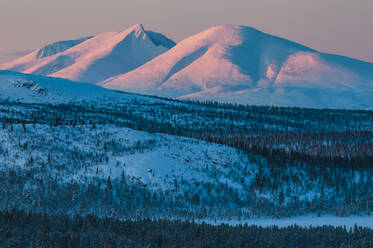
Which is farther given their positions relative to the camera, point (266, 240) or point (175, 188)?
point (175, 188)

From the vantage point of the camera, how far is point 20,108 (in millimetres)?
192500

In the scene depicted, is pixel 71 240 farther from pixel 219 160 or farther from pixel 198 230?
pixel 219 160

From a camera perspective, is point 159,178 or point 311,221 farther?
point 159,178

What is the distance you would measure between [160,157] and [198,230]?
43631 millimetres

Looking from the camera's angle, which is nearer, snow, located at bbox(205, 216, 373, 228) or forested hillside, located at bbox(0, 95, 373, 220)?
snow, located at bbox(205, 216, 373, 228)

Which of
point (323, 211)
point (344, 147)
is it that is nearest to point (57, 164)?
point (323, 211)

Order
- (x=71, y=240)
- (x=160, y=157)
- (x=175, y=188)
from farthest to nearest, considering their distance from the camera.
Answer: (x=160, y=157) → (x=175, y=188) → (x=71, y=240)

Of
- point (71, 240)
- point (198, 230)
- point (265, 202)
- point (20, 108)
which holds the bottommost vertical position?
point (20, 108)

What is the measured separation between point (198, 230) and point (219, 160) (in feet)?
163

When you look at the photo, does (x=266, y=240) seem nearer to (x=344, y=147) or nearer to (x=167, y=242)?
(x=167, y=242)

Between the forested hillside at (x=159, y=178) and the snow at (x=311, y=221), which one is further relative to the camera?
the forested hillside at (x=159, y=178)

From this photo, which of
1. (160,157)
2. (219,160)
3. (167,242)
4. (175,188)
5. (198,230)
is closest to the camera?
(167,242)

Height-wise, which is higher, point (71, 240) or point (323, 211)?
point (71, 240)

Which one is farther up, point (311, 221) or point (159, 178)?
point (311, 221)
